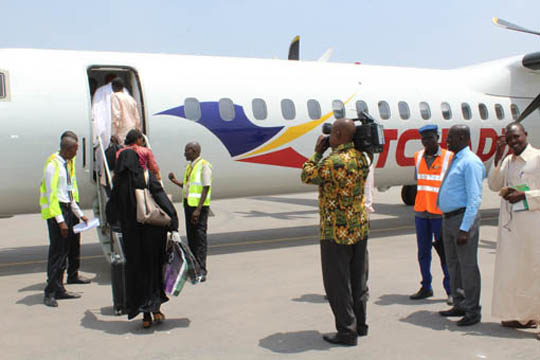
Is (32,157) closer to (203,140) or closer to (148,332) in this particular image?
(203,140)

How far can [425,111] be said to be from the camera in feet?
39.2

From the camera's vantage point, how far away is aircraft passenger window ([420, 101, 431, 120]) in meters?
11.9

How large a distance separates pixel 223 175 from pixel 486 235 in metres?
5.65

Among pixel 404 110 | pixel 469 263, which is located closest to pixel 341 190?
pixel 469 263

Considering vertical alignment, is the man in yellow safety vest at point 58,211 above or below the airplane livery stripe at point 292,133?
below

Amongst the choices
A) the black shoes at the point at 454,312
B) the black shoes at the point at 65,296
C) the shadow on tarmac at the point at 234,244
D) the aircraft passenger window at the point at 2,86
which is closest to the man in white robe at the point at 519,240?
the black shoes at the point at 454,312

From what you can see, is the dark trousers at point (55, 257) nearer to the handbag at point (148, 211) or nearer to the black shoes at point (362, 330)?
the handbag at point (148, 211)

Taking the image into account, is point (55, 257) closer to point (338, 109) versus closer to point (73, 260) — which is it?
point (73, 260)

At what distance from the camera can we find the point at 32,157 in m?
8.20

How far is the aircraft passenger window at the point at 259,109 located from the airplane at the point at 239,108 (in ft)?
0.06

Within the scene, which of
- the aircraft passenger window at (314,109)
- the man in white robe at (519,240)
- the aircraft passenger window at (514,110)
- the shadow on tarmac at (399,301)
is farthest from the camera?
the aircraft passenger window at (514,110)

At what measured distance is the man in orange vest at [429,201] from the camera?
641 cm

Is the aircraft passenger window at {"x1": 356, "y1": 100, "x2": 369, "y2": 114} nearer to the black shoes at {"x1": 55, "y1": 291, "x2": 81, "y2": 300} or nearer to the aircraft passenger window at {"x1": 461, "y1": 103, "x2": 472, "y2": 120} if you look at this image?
the aircraft passenger window at {"x1": 461, "y1": 103, "x2": 472, "y2": 120}

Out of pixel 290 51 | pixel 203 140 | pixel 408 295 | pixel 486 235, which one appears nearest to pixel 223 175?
pixel 203 140
